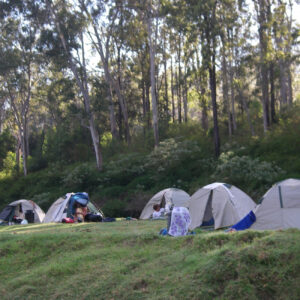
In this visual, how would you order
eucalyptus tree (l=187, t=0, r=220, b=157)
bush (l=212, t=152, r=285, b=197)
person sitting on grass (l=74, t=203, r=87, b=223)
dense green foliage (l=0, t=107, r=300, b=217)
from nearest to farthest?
person sitting on grass (l=74, t=203, r=87, b=223), bush (l=212, t=152, r=285, b=197), dense green foliage (l=0, t=107, r=300, b=217), eucalyptus tree (l=187, t=0, r=220, b=157)

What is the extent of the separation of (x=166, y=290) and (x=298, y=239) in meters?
2.19

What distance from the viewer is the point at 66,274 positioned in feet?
28.3

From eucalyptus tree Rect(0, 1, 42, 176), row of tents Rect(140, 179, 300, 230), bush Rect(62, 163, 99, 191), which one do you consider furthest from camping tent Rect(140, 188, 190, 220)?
eucalyptus tree Rect(0, 1, 42, 176)

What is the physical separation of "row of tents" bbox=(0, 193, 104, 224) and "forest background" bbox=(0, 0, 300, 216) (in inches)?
203

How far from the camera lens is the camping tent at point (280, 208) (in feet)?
39.1

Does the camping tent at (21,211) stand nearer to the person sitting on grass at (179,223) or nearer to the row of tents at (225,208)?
the row of tents at (225,208)

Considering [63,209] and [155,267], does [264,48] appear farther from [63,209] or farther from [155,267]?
[155,267]

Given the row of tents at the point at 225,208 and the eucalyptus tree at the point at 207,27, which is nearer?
the row of tents at the point at 225,208

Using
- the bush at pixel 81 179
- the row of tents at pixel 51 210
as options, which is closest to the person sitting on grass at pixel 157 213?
the row of tents at pixel 51 210

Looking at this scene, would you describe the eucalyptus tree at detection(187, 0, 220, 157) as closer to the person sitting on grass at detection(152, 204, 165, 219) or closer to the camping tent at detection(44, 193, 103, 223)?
the person sitting on grass at detection(152, 204, 165, 219)

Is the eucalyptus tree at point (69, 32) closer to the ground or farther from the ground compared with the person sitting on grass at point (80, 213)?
farther from the ground

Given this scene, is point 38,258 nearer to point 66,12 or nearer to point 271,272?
point 271,272

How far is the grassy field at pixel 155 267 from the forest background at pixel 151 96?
46.5 feet

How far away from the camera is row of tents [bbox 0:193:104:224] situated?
1971cm
